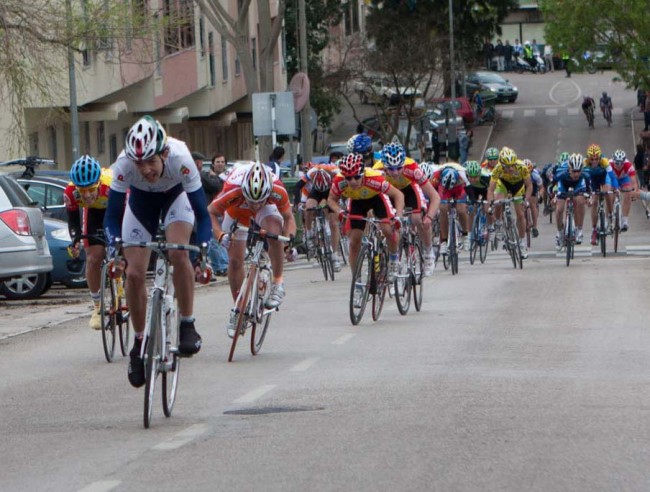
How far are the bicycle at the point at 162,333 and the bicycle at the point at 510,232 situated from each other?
15.4 m

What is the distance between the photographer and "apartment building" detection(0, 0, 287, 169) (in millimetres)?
32969

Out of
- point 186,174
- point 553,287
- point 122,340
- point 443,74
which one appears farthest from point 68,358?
point 443,74

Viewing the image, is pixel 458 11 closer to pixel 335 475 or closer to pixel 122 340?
pixel 122 340

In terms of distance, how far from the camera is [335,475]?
7.88 m

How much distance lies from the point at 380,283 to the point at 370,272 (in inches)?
13.2

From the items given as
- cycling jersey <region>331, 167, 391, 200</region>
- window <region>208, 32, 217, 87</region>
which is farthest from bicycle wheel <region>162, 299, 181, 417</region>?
window <region>208, 32, 217, 87</region>

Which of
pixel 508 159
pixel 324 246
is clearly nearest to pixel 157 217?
pixel 324 246

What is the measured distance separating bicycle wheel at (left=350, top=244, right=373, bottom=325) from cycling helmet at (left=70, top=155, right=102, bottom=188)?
10.1 ft

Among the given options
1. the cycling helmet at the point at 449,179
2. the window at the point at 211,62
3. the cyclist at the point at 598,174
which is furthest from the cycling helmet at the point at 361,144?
the window at the point at 211,62

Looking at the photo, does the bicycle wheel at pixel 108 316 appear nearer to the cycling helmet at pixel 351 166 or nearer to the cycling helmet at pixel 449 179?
the cycling helmet at pixel 351 166

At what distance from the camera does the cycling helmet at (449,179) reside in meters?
25.5

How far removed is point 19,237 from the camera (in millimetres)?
19891

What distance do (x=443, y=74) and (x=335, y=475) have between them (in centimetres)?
6754

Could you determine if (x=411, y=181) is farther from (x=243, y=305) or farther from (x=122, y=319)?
(x=243, y=305)
